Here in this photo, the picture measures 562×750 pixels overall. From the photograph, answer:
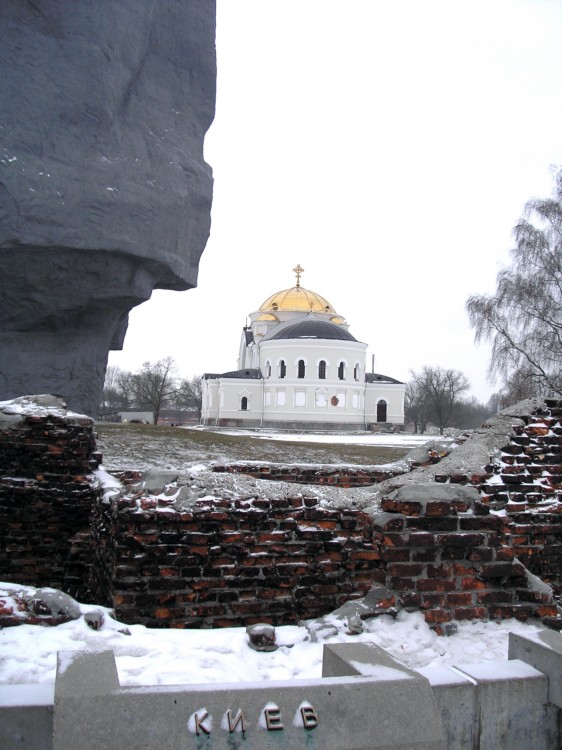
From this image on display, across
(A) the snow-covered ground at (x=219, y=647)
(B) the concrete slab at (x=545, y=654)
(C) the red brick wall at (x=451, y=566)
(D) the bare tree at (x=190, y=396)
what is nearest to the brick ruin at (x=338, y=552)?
(C) the red brick wall at (x=451, y=566)

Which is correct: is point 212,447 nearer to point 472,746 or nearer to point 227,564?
point 227,564

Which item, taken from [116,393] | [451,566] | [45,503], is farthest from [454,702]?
[116,393]

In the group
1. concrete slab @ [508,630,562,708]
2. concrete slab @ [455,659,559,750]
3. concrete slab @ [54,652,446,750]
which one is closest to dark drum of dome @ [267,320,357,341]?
concrete slab @ [508,630,562,708]

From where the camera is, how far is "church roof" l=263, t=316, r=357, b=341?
47.5 meters

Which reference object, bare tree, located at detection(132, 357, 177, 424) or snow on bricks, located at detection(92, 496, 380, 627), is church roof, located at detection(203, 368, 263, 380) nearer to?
bare tree, located at detection(132, 357, 177, 424)

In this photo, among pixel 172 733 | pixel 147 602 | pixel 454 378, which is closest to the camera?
pixel 172 733

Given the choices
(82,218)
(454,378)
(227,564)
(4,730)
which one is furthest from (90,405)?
(454,378)

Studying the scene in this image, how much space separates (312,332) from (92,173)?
3937 centimetres

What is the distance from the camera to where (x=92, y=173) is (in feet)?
28.1

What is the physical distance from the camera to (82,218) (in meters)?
8.58

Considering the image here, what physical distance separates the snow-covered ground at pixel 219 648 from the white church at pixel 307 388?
4086 cm

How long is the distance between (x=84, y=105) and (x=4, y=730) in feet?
26.6

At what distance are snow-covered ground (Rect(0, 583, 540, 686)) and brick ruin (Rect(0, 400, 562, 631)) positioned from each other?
0.13 metres

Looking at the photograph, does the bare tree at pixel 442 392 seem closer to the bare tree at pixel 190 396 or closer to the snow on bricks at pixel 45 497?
the bare tree at pixel 190 396
